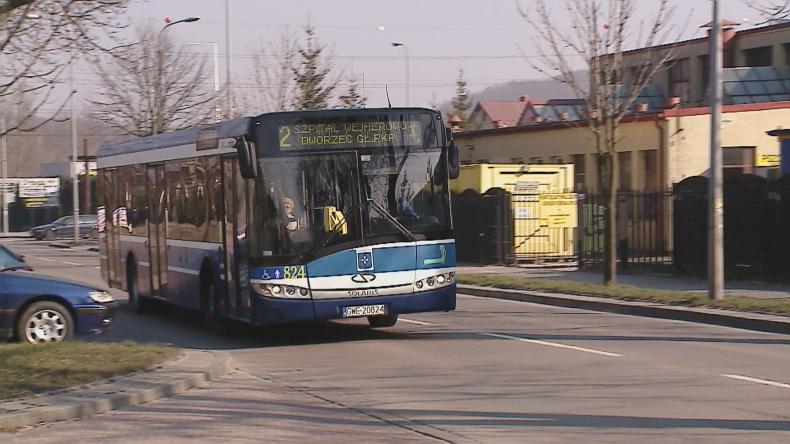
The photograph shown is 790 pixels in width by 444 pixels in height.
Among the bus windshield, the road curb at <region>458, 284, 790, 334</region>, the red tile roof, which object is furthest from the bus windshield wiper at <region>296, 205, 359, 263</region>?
the red tile roof

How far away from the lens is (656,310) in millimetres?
18875

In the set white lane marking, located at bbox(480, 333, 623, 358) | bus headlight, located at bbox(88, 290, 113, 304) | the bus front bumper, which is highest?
bus headlight, located at bbox(88, 290, 113, 304)

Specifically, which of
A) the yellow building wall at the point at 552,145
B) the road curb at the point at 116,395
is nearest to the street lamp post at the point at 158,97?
the yellow building wall at the point at 552,145

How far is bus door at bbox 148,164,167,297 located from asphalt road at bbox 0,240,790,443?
1902 mm

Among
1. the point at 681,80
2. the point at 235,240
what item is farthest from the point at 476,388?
the point at 681,80

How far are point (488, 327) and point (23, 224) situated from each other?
8071cm

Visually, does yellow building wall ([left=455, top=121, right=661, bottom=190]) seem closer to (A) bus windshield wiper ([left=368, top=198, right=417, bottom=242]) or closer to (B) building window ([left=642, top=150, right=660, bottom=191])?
(B) building window ([left=642, top=150, right=660, bottom=191])

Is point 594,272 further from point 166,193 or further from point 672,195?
point 166,193

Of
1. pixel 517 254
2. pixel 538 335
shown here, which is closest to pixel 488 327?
pixel 538 335

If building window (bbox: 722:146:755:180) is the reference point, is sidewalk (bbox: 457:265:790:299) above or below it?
below

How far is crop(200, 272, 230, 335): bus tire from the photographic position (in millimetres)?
16328

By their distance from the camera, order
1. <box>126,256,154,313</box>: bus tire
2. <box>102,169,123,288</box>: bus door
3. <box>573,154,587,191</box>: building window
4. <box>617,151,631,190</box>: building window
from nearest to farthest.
A: <box>126,256,154,313</box>: bus tire
<box>102,169,123,288</box>: bus door
<box>617,151,631,190</box>: building window
<box>573,154,587,191</box>: building window

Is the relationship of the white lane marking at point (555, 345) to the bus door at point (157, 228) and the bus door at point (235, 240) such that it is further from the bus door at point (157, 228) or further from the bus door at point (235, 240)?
the bus door at point (157, 228)

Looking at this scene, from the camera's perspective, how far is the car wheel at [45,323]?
1478 cm
